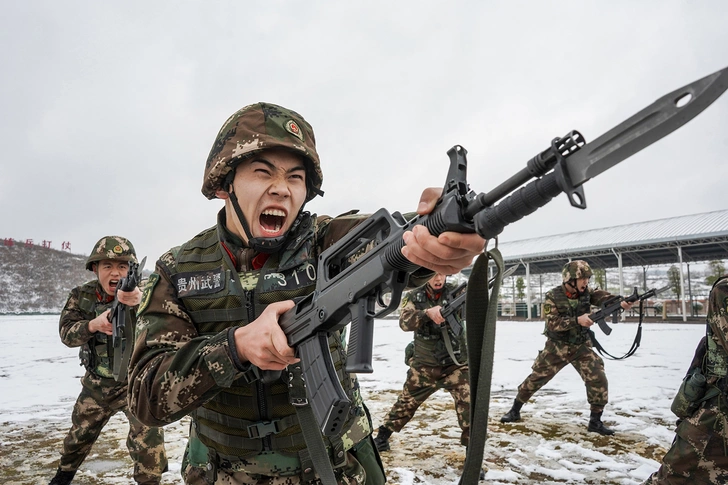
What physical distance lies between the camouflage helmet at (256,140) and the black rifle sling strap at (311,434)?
1.04 metres

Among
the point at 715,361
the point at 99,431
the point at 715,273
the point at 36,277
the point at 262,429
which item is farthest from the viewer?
the point at 36,277

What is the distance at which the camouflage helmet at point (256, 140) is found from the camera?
2162mm

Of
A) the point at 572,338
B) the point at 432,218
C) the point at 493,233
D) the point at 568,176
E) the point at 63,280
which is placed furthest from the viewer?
the point at 63,280

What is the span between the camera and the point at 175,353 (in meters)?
1.80

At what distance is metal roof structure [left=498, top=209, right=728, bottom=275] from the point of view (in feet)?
77.7

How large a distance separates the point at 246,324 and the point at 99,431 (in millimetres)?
3741

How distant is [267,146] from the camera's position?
2121 millimetres

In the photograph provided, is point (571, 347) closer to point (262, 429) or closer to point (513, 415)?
point (513, 415)

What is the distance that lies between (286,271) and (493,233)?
109cm

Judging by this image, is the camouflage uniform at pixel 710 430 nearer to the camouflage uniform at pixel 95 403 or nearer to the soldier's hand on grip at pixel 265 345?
the soldier's hand on grip at pixel 265 345

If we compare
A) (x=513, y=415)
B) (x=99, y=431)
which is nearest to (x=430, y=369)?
(x=513, y=415)

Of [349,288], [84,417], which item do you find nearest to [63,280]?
[84,417]

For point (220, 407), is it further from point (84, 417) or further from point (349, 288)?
point (84, 417)

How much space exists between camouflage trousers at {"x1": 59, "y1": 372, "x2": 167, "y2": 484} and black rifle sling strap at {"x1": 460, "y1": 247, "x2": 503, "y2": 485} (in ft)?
11.6
